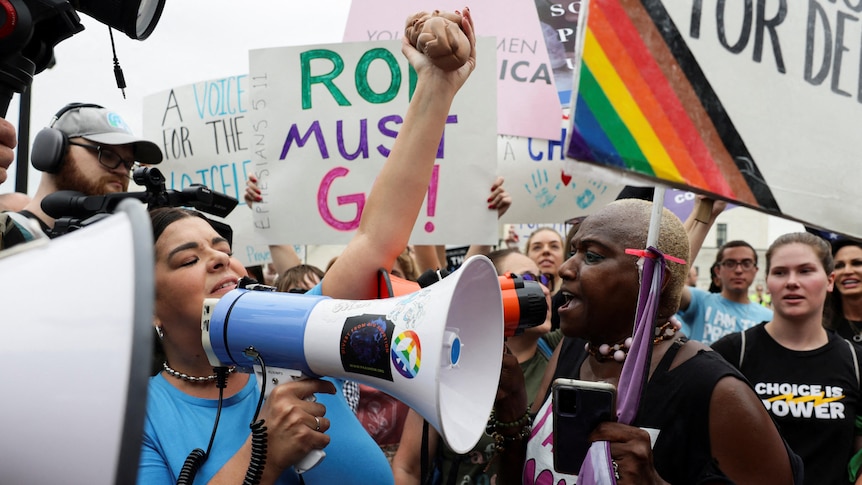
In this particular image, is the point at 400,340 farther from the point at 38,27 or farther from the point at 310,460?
the point at 38,27

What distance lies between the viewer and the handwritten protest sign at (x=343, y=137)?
3.67 metres

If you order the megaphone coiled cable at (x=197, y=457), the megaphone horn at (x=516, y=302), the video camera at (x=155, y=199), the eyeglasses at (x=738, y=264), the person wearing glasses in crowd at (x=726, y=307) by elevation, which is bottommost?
the person wearing glasses in crowd at (x=726, y=307)

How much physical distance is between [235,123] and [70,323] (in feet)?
13.6

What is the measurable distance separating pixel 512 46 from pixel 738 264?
2193mm

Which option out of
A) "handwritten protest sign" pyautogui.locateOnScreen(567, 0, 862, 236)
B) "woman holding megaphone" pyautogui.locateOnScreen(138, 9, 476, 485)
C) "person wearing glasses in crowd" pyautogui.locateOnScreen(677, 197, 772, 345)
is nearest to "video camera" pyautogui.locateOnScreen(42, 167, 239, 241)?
"woman holding megaphone" pyautogui.locateOnScreen(138, 9, 476, 485)

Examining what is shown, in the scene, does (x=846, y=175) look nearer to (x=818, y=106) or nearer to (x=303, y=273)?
(x=818, y=106)

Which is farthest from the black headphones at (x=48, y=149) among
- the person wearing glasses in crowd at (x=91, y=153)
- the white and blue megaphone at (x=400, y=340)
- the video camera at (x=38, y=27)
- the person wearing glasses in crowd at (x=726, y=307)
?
the person wearing glasses in crowd at (x=726, y=307)

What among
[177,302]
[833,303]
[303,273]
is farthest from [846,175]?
[833,303]

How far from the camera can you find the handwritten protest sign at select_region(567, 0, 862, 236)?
1.27m

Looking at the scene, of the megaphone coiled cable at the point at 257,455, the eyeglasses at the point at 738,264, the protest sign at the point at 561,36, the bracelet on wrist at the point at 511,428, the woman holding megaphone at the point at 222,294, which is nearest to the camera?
the megaphone coiled cable at the point at 257,455

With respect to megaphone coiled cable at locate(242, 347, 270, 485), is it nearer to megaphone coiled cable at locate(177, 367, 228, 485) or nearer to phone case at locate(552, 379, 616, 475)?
megaphone coiled cable at locate(177, 367, 228, 485)

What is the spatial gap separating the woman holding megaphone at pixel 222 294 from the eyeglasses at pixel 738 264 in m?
3.74

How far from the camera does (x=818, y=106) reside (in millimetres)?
1511

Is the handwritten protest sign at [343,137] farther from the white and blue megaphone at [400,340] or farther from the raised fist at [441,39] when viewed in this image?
the white and blue megaphone at [400,340]
